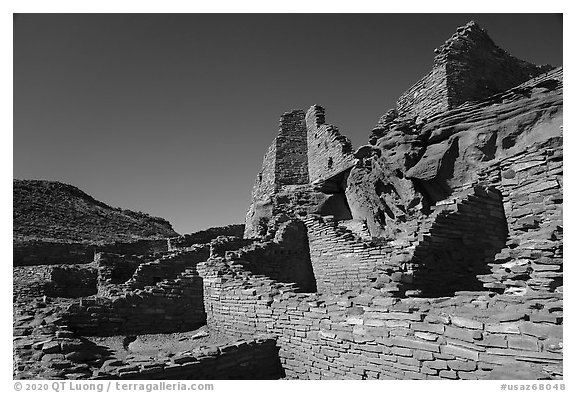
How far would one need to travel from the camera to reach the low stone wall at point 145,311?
962 centimetres

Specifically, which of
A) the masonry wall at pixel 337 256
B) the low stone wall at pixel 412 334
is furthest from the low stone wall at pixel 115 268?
the low stone wall at pixel 412 334

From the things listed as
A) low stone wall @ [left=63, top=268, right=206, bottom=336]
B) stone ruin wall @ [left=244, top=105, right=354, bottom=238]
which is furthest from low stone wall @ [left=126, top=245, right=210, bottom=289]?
stone ruin wall @ [left=244, top=105, right=354, bottom=238]

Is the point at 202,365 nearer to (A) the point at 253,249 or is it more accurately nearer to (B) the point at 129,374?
(B) the point at 129,374

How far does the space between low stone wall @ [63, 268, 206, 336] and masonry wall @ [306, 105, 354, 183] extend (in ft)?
22.8

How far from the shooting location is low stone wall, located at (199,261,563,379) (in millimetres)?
4145

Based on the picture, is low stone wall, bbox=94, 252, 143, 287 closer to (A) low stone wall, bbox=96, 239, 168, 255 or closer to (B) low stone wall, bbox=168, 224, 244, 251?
(B) low stone wall, bbox=168, 224, 244, 251

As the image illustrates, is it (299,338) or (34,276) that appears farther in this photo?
(34,276)

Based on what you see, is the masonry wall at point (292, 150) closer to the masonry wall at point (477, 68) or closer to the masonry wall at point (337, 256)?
the masonry wall at point (337, 256)

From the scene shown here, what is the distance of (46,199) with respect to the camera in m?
31.0

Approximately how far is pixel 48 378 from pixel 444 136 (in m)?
9.32

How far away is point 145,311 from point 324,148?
981cm

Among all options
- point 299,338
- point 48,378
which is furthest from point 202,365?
point 48,378
